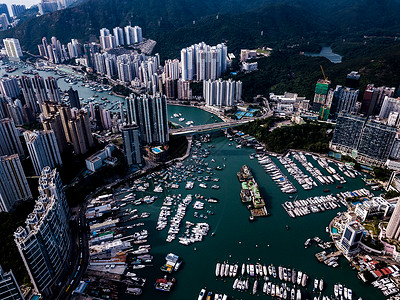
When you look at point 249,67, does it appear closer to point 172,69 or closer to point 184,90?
point 172,69

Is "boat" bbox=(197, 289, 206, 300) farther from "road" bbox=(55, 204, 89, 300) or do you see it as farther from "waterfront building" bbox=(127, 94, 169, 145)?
"waterfront building" bbox=(127, 94, 169, 145)

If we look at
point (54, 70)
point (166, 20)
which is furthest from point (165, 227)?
point (166, 20)

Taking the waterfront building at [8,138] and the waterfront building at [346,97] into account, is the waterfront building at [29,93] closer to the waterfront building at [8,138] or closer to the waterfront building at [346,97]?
the waterfront building at [8,138]

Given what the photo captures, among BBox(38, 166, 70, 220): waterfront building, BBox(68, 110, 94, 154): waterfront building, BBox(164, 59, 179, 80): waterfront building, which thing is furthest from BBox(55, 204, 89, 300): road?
BBox(164, 59, 179, 80): waterfront building

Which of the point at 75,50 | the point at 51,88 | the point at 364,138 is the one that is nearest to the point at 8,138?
the point at 51,88

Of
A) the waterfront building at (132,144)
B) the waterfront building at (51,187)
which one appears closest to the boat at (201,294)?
the waterfront building at (51,187)

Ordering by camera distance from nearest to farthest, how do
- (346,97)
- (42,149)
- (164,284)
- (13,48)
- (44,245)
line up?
1. (44,245)
2. (164,284)
3. (42,149)
4. (346,97)
5. (13,48)

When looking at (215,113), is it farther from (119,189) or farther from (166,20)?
(166,20)
